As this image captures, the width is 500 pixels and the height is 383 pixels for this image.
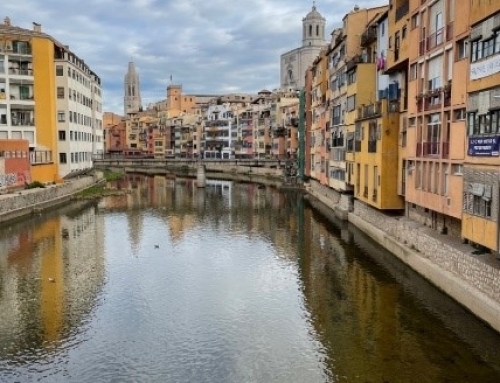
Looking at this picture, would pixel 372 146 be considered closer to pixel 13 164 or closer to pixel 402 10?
pixel 402 10

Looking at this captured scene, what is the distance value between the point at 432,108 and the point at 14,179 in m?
47.5

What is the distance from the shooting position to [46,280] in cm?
3097

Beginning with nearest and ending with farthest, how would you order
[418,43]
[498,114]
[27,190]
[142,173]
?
[498,114], [418,43], [27,190], [142,173]

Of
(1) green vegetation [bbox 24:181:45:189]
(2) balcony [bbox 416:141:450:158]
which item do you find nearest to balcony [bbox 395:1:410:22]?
(2) balcony [bbox 416:141:450:158]

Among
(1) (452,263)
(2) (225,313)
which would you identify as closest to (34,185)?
(2) (225,313)

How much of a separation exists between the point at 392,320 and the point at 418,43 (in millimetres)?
18455

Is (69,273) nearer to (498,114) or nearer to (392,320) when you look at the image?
(392,320)

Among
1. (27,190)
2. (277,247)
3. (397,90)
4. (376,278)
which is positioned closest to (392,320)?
(376,278)

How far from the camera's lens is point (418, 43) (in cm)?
3341

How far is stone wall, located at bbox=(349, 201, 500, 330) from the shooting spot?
21594 millimetres

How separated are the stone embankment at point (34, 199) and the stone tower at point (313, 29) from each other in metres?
138

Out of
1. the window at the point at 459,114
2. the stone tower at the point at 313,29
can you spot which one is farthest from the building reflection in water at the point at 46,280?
the stone tower at the point at 313,29

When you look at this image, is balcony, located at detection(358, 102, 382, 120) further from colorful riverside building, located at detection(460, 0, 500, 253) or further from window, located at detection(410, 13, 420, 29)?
colorful riverside building, located at detection(460, 0, 500, 253)

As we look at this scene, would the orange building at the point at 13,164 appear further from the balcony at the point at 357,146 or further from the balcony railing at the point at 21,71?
the balcony at the point at 357,146
